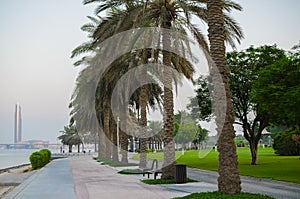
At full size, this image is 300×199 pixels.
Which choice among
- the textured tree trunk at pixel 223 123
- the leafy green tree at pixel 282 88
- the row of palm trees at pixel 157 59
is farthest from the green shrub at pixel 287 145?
the textured tree trunk at pixel 223 123

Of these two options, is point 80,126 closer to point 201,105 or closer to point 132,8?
point 201,105

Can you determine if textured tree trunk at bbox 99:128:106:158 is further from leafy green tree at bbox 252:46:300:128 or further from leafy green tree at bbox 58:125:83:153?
leafy green tree at bbox 58:125:83:153

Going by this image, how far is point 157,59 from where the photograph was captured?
24.2m

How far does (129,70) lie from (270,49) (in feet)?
36.8

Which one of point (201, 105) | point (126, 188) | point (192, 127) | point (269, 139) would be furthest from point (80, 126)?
point (269, 139)

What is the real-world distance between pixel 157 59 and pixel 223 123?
44.5 feet

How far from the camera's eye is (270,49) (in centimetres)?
3105

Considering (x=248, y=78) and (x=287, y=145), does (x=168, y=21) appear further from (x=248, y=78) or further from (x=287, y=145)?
(x=287, y=145)

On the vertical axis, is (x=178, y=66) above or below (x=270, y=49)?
below

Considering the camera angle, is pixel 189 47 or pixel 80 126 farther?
pixel 80 126

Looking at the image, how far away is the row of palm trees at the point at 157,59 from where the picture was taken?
11.3 meters

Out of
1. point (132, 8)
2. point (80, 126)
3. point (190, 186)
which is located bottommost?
point (190, 186)

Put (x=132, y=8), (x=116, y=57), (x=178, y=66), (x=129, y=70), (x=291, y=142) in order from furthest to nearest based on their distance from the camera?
(x=291, y=142), (x=129, y=70), (x=116, y=57), (x=178, y=66), (x=132, y=8)

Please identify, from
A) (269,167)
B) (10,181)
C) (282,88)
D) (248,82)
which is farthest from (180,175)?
(248,82)
